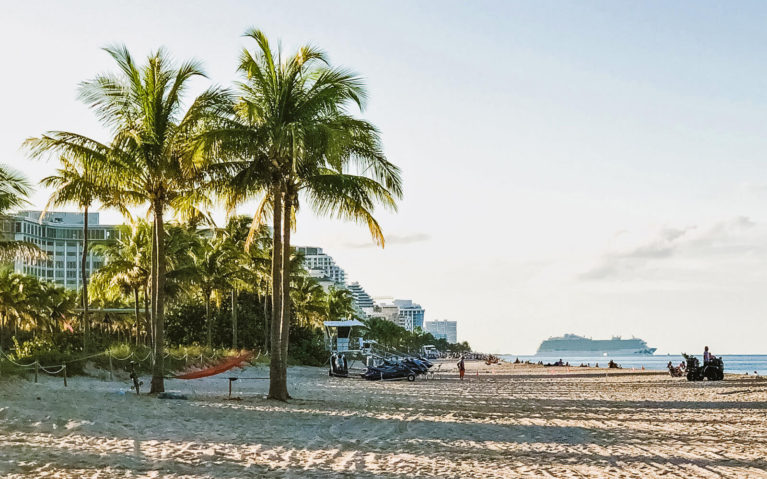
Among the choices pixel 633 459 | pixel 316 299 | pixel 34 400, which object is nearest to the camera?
pixel 633 459

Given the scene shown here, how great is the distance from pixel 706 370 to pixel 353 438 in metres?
30.7

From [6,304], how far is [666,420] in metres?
38.9

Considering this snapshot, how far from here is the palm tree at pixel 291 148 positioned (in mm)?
19172

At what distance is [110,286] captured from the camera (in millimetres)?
39688

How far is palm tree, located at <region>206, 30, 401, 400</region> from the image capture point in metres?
19.2

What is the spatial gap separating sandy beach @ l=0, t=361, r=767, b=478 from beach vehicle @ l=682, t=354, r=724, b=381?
18.3 metres

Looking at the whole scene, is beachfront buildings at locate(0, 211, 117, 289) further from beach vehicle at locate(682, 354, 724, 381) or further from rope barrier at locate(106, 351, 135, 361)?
beach vehicle at locate(682, 354, 724, 381)

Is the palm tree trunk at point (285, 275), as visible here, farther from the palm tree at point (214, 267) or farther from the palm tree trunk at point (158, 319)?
the palm tree at point (214, 267)

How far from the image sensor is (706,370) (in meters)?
39.8

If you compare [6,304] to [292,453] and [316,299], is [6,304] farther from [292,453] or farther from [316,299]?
[292,453]

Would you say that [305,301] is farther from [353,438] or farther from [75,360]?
[353,438]

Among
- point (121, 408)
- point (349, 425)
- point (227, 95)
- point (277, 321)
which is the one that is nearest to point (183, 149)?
point (227, 95)

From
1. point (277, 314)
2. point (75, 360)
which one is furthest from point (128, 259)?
point (277, 314)

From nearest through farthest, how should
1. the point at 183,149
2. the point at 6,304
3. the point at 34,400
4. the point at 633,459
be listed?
the point at 633,459, the point at 34,400, the point at 183,149, the point at 6,304
